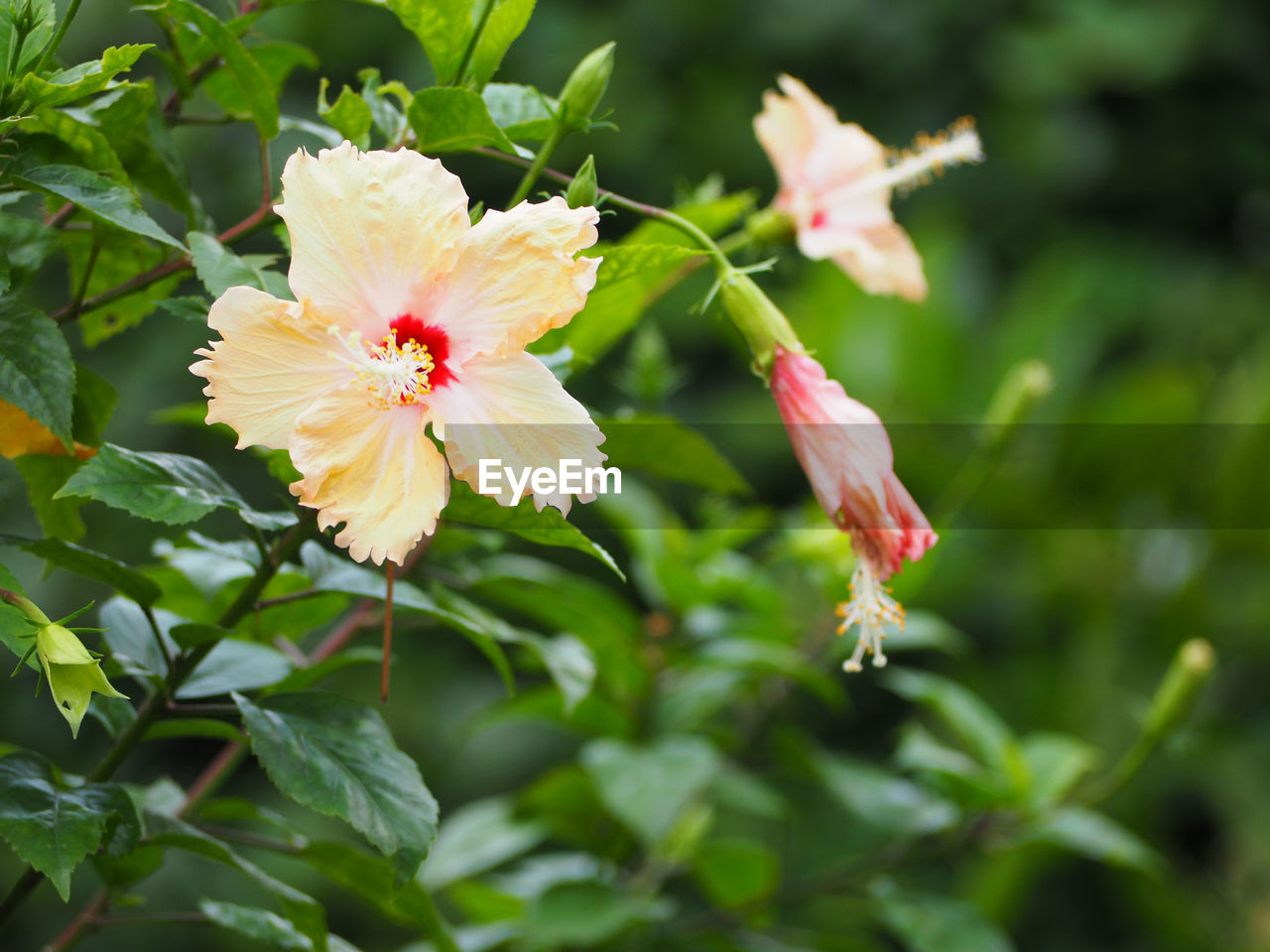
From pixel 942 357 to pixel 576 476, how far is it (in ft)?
5.69

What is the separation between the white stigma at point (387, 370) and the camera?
1.28 ft

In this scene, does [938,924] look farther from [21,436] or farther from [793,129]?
[21,436]

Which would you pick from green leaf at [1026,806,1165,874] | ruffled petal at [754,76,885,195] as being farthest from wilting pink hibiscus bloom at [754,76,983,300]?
green leaf at [1026,806,1165,874]

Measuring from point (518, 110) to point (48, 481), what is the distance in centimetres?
24

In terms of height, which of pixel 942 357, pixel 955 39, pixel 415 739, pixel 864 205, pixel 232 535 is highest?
pixel 864 205

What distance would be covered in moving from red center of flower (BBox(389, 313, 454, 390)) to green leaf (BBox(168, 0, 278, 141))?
0.41ft

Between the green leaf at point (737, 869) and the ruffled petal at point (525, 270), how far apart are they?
23.3 inches

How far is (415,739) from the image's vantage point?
6.32 ft

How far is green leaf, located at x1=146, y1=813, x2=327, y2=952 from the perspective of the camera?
1.53 ft

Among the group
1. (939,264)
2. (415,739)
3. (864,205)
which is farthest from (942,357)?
(864,205)

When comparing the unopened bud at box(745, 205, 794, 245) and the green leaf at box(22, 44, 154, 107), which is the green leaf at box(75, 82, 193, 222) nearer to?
the green leaf at box(22, 44, 154, 107)

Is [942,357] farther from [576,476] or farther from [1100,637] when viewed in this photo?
[576,476]

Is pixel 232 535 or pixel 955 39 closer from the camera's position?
pixel 232 535

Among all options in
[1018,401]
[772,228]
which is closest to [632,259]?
[772,228]
